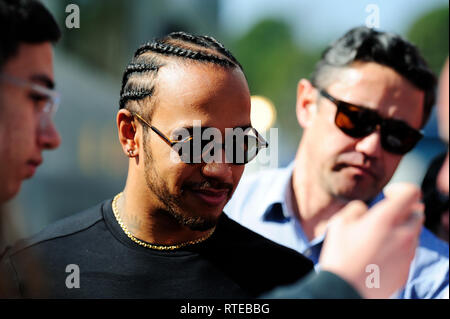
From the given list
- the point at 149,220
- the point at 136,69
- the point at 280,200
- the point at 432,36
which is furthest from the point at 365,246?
the point at 432,36

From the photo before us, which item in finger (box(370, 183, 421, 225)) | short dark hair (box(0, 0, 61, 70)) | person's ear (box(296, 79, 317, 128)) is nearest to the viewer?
short dark hair (box(0, 0, 61, 70))

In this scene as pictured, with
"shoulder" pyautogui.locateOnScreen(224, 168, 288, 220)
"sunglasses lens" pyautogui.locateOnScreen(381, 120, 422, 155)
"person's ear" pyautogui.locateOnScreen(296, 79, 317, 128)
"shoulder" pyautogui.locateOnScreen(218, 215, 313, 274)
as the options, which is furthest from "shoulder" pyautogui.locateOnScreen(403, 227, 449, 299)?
"person's ear" pyautogui.locateOnScreen(296, 79, 317, 128)

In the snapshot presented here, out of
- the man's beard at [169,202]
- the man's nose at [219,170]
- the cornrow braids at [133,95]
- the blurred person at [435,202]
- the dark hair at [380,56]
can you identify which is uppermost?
the dark hair at [380,56]

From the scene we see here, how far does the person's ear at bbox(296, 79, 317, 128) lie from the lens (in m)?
2.13

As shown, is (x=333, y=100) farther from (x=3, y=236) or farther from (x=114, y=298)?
(x=3, y=236)

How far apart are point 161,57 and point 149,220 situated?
2.08 ft

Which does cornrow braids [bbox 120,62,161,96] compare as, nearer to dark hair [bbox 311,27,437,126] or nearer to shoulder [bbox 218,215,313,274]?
shoulder [bbox 218,215,313,274]

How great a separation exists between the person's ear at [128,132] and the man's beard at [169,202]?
5 cm

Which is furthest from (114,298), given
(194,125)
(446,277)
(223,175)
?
(446,277)

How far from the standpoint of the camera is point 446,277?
2248 mm

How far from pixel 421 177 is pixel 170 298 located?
1.66 metres

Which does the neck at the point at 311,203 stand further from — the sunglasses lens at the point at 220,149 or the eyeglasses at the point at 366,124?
the sunglasses lens at the point at 220,149

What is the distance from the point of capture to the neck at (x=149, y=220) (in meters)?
1.71

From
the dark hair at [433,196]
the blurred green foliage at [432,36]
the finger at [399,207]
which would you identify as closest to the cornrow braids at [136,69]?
the finger at [399,207]
